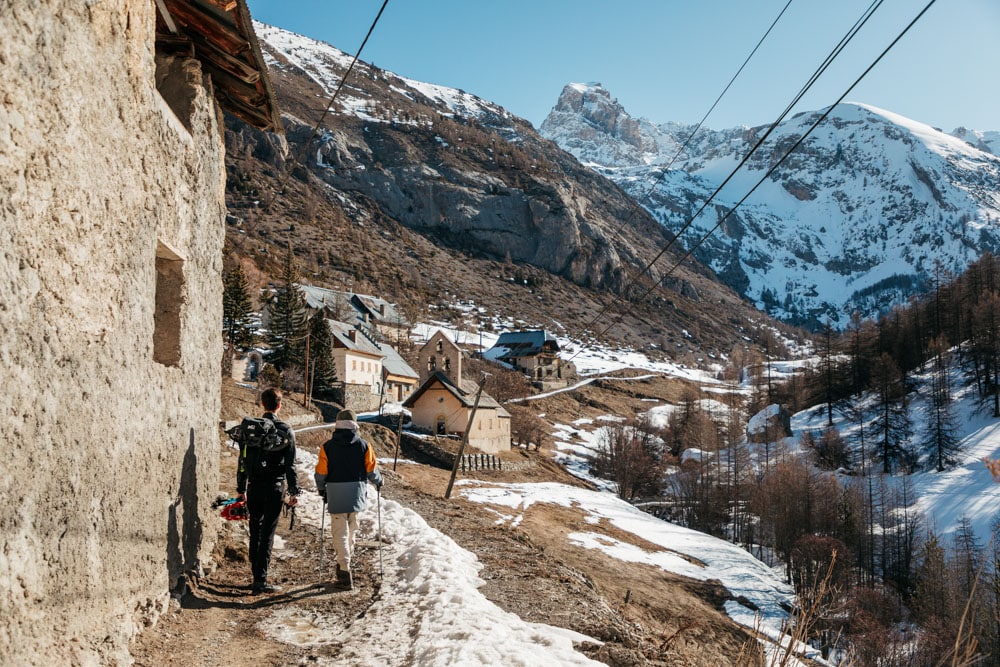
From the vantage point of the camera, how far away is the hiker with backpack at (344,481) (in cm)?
703

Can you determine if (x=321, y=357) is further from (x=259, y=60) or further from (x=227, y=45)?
(x=227, y=45)

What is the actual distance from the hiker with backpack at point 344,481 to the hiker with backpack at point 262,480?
1.60ft

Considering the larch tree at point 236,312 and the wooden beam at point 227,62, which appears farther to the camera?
the larch tree at point 236,312

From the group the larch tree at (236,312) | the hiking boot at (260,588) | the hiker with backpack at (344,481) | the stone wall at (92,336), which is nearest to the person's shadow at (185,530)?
the stone wall at (92,336)

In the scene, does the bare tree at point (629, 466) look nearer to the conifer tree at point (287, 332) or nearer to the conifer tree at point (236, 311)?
the conifer tree at point (287, 332)

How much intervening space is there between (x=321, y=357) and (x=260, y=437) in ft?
137

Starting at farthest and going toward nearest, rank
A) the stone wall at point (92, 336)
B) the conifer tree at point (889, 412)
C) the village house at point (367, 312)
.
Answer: the village house at point (367, 312)
the conifer tree at point (889, 412)
the stone wall at point (92, 336)

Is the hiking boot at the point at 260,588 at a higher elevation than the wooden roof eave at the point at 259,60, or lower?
lower

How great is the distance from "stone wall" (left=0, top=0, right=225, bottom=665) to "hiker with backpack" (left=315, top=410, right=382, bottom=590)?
144 centimetres

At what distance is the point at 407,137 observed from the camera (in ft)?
641

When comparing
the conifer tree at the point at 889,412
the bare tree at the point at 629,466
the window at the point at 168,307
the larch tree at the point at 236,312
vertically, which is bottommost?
the bare tree at the point at 629,466

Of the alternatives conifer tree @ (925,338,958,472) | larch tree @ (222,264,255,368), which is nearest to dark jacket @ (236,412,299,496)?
larch tree @ (222,264,255,368)

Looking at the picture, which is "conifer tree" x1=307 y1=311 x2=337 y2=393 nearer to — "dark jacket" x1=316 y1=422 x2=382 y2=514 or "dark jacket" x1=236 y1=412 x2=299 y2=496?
"dark jacket" x1=316 y1=422 x2=382 y2=514

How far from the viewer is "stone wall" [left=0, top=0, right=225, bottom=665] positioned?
327 cm
